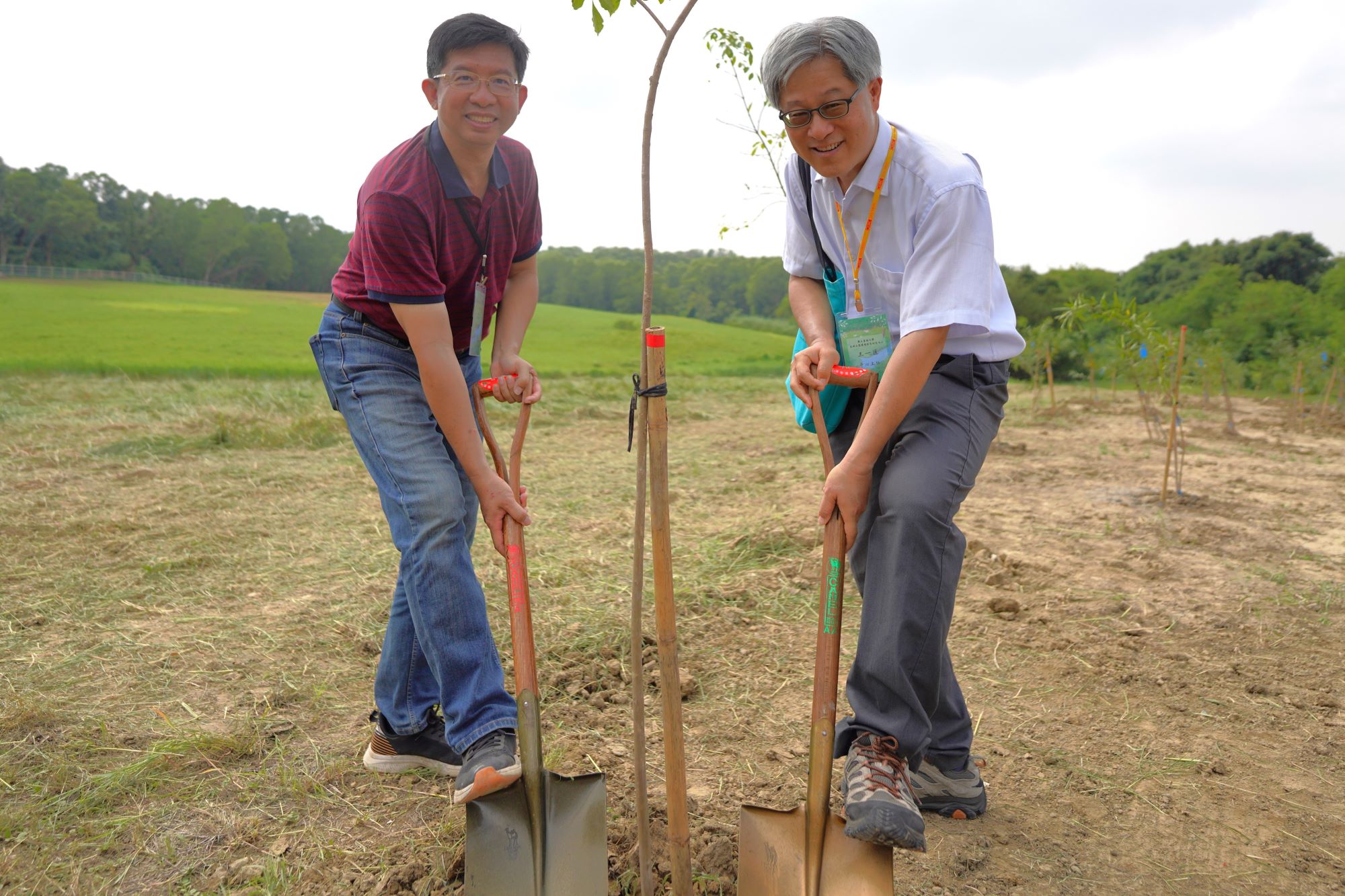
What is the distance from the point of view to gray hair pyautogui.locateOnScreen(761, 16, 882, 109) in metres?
1.89

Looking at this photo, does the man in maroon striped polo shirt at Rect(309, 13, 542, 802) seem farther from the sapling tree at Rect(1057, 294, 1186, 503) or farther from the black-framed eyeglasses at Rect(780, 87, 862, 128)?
the sapling tree at Rect(1057, 294, 1186, 503)

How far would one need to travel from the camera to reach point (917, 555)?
202 centimetres

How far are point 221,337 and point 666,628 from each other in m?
22.9

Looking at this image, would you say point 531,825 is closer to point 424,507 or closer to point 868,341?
point 424,507

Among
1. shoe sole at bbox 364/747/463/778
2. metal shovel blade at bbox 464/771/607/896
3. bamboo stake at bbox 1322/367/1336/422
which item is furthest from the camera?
bamboo stake at bbox 1322/367/1336/422

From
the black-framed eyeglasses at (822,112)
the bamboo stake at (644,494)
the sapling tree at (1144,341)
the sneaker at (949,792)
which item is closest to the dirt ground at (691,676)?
the sneaker at (949,792)

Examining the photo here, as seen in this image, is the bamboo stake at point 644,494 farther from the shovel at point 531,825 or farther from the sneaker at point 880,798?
the sneaker at point 880,798

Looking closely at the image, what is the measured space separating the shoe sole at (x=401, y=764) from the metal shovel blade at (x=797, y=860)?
111 centimetres

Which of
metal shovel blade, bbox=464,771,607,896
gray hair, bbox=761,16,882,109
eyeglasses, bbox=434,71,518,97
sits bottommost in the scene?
metal shovel blade, bbox=464,771,607,896

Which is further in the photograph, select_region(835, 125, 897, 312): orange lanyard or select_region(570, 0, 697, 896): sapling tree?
select_region(835, 125, 897, 312): orange lanyard

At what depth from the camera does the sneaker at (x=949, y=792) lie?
7.81ft

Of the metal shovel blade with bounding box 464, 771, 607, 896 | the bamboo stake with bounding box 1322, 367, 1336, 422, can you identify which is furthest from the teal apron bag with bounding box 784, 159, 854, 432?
the bamboo stake with bounding box 1322, 367, 1336, 422

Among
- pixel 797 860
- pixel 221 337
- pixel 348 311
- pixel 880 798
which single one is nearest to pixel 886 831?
pixel 880 798

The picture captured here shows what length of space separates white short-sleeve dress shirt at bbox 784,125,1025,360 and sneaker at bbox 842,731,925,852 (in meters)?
0.97
